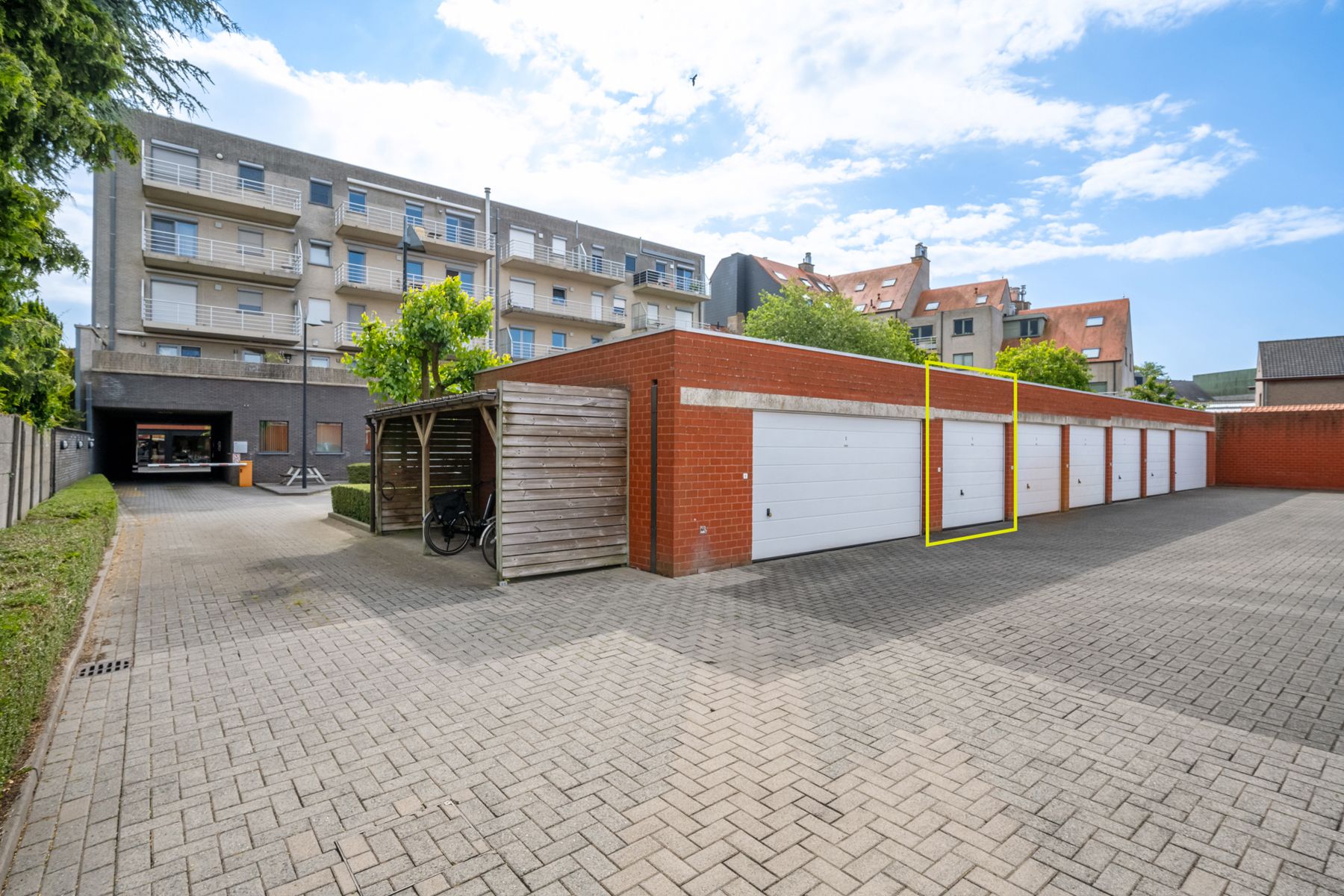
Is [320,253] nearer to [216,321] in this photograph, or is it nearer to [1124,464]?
[216,321]

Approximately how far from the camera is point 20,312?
8586mm

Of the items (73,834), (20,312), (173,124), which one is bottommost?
(73,834)

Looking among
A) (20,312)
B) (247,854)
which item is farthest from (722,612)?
(20,312)

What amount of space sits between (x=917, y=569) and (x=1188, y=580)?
11.2 feet

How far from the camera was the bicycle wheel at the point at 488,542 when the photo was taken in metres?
9.05

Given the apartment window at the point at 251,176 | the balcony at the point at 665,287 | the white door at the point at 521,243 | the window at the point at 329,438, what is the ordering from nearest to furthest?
the window at the point at 329,438 → the apartment window at the point at 251,176 → the white door at the point at 521,243 → the balcony at the point at 665,287

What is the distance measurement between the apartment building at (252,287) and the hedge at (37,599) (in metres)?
15.9

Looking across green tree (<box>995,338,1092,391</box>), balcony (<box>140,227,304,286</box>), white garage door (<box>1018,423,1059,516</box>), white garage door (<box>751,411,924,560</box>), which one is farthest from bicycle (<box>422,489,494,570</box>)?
green tree (<box>995,338,1092,391</box>)

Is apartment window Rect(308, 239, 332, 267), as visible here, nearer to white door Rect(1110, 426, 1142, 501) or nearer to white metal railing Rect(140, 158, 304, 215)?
white metal railing Rect(140, 158, 304, 215)

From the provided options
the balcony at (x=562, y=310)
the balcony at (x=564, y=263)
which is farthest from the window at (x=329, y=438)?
the balcony at (x=564, y=263)

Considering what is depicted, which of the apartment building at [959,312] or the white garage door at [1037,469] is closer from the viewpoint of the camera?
the white garage door at [1037,469]

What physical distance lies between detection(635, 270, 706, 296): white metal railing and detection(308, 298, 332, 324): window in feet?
53.8

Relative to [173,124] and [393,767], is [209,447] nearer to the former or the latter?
[173,124]

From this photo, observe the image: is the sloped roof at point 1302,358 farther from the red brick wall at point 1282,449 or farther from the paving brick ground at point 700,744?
the paving brick ground at point 700,744
